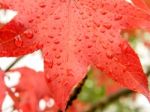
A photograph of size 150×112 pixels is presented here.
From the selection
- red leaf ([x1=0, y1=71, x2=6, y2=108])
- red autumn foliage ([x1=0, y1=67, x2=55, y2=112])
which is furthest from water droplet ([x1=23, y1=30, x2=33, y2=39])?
red autumn foliage ([x1=0, y1=67, x2=55, y2=112])

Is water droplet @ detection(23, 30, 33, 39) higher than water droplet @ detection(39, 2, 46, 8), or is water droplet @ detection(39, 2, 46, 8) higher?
water droplet @ detection(39, 2, 46, 8)

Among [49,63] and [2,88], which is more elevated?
[49,63]

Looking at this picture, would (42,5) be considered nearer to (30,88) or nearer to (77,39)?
(77,39)

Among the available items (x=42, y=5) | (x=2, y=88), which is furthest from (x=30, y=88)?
(x=42, y=5)

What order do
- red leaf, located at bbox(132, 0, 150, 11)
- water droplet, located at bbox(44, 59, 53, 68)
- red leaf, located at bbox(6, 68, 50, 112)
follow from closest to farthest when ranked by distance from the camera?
water droplet, located at bbox(44, 59, 53, 68) → red leaf, located at bbox(132, 0, 150, 11) → red leaf, located at bbox(6, 68, 50, 112)

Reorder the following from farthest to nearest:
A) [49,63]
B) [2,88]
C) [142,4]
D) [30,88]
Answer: [30,88]
[2,88]
[142,4]
[49,63]

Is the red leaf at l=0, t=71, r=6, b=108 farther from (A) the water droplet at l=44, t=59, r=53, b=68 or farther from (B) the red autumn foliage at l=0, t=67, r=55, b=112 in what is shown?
(A) the water droplet at l=44, t=59, r=53, b=68

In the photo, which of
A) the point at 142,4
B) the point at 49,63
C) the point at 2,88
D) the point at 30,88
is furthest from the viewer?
the point at 30,88

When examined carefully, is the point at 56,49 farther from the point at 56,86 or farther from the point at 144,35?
the point at 144,35

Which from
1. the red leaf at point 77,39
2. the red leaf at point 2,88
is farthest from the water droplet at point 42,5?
the red leaf at point 2,88
